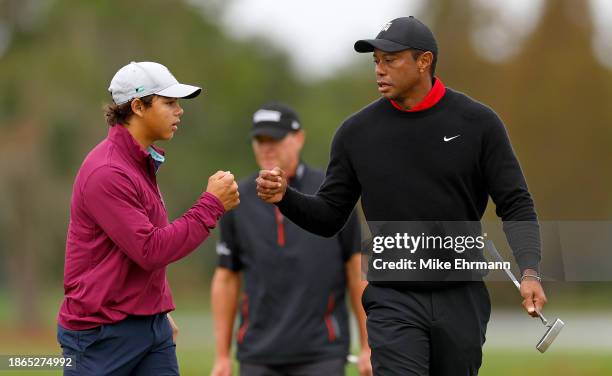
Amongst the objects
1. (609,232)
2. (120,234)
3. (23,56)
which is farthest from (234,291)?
(23,56)

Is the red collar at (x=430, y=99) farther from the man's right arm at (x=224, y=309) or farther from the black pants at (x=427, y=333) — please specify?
the man's right arm at (x=224, y=309)

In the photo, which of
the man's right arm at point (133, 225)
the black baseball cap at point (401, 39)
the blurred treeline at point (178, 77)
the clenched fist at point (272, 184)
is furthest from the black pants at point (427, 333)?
the blurred treeline at point (178, 77)

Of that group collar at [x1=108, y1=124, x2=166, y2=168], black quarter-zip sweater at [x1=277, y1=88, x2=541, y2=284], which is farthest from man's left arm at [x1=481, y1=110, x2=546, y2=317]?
collar at [x1=108, y1=124, x2=166, y2=168]

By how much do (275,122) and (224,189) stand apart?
2.36 metres

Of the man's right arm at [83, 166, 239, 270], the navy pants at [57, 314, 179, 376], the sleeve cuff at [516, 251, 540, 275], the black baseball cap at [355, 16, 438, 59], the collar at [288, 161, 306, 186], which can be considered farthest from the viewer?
the collar at [288, 161, 306, 186]

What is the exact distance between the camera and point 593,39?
107 feet

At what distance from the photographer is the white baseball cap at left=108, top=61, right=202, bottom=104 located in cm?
607

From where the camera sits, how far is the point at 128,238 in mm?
5730

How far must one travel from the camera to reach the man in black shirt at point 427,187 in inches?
241

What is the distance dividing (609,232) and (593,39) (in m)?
20.5

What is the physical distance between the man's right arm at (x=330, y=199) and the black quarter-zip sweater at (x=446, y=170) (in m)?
0.17

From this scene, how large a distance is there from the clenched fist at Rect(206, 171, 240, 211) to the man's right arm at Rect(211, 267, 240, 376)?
2377 millimetres

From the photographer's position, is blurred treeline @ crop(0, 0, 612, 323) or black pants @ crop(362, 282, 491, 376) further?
blurred treeline @ crop(0, 0, 612, 323)

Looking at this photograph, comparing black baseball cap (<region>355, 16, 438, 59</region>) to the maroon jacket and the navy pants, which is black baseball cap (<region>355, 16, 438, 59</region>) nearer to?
the maroon jacket
